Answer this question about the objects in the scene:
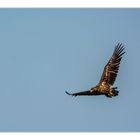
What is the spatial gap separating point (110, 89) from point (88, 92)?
5.03 ft

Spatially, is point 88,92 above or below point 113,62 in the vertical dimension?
below

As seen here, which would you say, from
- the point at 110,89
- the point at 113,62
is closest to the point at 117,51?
the point at 113,62

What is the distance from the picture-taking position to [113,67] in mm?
24000

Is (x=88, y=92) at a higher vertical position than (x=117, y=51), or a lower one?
lower

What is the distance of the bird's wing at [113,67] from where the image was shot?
23.6 m

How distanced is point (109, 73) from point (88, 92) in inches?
69.0

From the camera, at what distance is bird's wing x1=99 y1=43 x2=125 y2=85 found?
77.6ft

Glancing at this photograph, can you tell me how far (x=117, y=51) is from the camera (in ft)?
78.8

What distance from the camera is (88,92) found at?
23.9 meters

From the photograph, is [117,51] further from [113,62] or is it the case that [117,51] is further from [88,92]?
[88,92]

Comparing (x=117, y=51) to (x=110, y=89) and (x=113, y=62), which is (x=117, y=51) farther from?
(x=110, y=89)

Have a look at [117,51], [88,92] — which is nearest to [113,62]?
[117,51]

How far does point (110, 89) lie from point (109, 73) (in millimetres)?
1212

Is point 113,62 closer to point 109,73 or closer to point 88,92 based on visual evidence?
point 109,73
